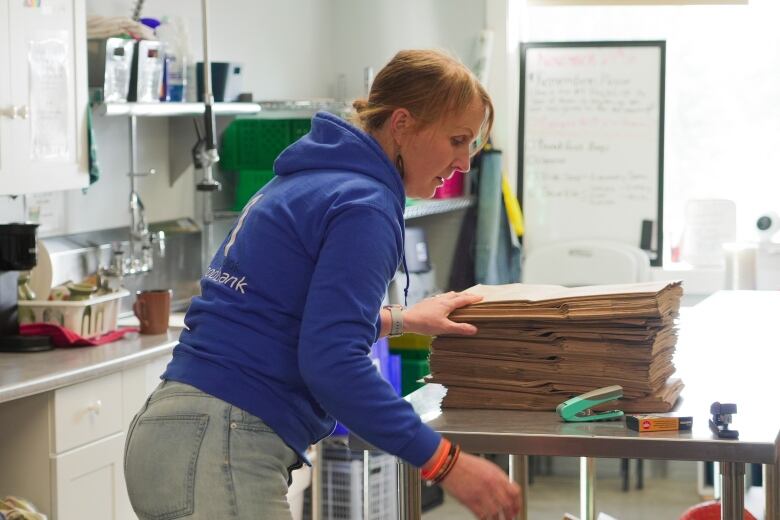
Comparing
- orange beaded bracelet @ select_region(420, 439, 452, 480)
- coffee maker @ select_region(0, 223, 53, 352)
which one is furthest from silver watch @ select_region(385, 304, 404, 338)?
coffee maker @ select_region(0, 223, 53, 352)

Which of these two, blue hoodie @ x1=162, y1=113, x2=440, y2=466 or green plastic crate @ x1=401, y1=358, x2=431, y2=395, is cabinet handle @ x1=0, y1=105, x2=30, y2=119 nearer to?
blue hoodie @ x1=162, y1=113, x2=440, y2=466

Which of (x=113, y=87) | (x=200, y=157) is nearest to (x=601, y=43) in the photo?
(x=200, y=157)

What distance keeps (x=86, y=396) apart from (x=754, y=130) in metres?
3.47

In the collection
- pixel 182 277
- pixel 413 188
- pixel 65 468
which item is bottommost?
pixel 65 468

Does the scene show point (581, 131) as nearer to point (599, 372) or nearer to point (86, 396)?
point (86, 396)

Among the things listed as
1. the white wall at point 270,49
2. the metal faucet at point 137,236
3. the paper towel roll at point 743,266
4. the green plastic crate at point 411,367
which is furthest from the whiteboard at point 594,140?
the metal faucet at point 137,236

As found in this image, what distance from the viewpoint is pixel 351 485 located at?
3.78 m

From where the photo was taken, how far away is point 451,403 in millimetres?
1771

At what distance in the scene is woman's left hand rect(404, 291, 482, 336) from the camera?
67.9 inches

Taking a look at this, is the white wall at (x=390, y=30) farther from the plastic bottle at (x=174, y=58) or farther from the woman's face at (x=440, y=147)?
the woman's face at (x=440, y=147)

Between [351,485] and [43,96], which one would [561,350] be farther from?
[351,485]

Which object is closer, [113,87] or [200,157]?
[113,87]

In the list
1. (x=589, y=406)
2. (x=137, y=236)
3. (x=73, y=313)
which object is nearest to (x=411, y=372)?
(x=137, y=236)

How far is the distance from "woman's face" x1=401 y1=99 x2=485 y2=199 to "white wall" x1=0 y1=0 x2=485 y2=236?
1.83 m
